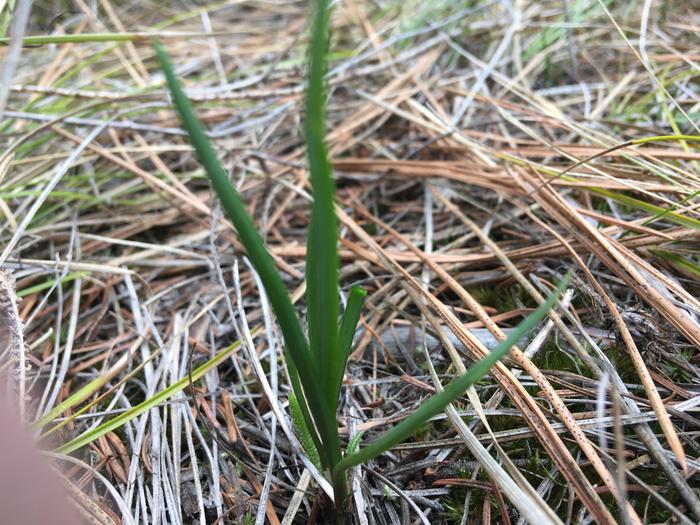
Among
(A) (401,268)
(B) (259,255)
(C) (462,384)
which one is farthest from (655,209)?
(B) (259,255)

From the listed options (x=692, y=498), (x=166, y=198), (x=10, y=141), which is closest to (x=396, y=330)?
(x=692, y=498)

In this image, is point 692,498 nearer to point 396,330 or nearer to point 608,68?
point 396,330

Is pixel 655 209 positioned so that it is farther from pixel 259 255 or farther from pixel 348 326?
pixel 259 255

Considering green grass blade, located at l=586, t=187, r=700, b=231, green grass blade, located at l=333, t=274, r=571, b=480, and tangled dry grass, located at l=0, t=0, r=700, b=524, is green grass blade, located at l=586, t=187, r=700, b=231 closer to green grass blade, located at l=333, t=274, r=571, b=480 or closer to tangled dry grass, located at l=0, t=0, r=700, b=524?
tangled dry grass, located at l=0, t=0, r=700, b=524

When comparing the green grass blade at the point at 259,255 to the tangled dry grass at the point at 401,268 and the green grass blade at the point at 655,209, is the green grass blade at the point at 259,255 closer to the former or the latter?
the tangled dry grass at the point at 401,268

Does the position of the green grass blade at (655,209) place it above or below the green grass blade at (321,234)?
below

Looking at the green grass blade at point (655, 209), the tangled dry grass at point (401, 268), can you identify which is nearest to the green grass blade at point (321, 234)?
the tangled dry grass at point (401, 268)
